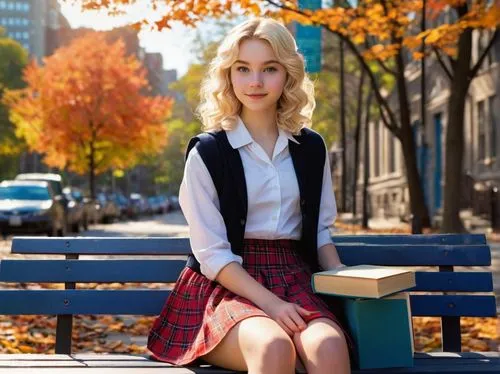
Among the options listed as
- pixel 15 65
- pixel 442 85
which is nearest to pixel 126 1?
pixel 442 85

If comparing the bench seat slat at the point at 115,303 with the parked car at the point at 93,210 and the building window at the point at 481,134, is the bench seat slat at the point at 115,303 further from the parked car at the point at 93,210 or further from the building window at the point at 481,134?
the parked car at the point at 93,210

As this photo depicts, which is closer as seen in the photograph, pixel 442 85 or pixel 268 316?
pixel 268 316

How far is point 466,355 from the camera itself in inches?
165

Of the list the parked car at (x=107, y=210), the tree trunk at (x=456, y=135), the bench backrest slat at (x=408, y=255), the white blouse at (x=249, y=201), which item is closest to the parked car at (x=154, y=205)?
the parked car at (x=107, y=210)

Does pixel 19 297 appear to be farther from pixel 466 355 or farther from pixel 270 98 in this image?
pixel 466 355

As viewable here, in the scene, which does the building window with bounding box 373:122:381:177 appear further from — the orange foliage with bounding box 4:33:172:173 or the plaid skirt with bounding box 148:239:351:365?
the plaid skirt with bounding box 148:239:351:365

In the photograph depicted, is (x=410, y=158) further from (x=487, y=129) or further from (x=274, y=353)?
(x=274, y=353)

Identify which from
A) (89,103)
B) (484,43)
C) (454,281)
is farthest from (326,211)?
(89,103)

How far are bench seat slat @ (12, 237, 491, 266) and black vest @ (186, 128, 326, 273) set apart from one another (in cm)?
53

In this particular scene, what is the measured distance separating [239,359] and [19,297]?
1577 millimetres

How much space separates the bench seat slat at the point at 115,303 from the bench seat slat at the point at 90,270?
7 cm

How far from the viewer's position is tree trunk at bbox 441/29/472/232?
47.8 ft

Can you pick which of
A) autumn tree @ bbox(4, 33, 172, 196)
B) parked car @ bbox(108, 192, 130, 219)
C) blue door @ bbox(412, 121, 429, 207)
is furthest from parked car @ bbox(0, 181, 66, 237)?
parked car @ bbox(108, 192, 130, 219)

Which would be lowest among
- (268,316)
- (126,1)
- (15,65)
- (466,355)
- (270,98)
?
(466,355)
